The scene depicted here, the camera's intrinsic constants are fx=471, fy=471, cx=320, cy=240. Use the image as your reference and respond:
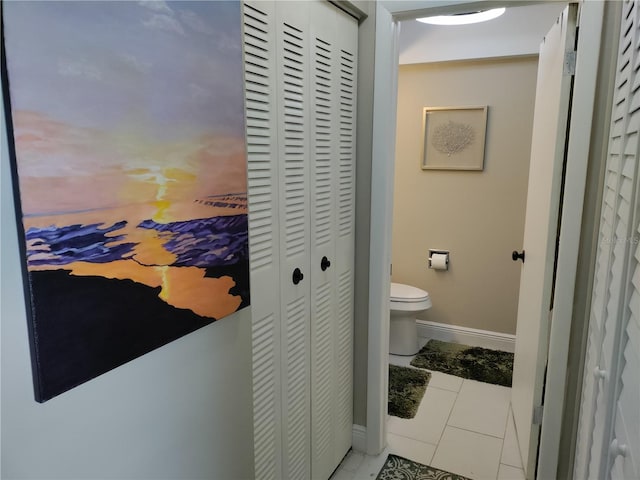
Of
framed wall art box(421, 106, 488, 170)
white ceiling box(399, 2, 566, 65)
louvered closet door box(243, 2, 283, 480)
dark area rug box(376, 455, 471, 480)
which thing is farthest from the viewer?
framed wall art box(421, 106, 488, 170)

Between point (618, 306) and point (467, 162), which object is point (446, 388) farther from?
point (618, 306)

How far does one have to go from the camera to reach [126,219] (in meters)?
0.95

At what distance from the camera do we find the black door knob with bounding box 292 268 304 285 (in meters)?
1.66

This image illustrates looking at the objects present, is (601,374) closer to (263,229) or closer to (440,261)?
(263,229)

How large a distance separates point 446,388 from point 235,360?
76.8 inches

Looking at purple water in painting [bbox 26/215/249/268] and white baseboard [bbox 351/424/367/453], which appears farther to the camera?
white baseboard [bbox 351/424/367/453]

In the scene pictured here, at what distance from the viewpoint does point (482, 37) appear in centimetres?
300

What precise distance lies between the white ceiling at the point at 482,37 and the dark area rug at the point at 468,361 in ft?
6.59

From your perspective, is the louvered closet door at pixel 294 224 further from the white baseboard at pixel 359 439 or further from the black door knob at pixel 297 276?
the white baseboard at pixel 359 439

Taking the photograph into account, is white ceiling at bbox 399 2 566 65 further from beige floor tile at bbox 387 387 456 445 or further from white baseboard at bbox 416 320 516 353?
beige floor tile at bbox 387 387 456 445

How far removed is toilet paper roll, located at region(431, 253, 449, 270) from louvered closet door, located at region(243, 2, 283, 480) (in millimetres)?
2096

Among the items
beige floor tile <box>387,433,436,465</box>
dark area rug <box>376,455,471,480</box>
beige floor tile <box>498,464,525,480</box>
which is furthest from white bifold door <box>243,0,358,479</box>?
beige floor tile <box>498,464,525,480</box>

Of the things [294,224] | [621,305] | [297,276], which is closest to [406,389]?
[297,276]

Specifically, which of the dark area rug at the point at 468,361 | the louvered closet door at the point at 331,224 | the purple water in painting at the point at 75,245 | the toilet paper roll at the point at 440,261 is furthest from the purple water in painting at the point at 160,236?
the toilet paper roll at the point at 440,261
